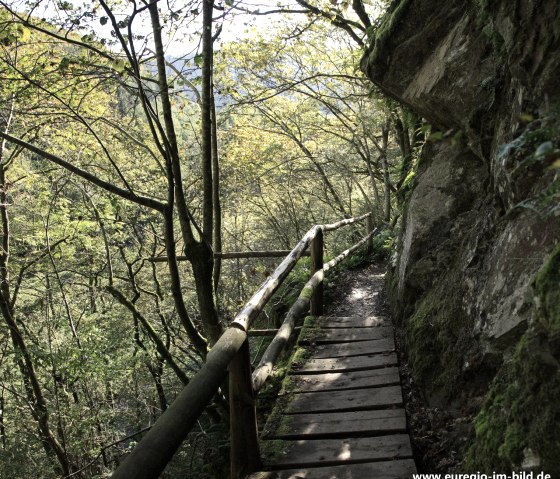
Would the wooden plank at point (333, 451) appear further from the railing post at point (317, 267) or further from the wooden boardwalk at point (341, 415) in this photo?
the railing post at point (317, 267)

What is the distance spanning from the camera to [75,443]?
9672mm

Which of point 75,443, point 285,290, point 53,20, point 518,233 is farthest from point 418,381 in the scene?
point 75,443

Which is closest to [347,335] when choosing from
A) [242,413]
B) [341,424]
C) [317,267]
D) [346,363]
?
[346,363]

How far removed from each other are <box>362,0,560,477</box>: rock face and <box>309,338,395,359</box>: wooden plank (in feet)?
1.48

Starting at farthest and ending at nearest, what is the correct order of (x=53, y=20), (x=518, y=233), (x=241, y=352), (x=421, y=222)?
1. (x=421, y=222)
2. (x=53, y=20)
3. (x=518, y=233)
4. (x=241, y=352)

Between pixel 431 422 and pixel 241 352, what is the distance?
1546mm

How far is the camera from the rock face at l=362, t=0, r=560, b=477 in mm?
1743

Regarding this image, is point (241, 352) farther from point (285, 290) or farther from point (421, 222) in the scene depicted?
point (285, 290)

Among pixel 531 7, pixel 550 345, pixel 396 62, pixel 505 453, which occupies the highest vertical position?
pixel 396 62

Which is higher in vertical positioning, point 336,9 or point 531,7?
point 336,9

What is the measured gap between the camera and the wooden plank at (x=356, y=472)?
260 cm

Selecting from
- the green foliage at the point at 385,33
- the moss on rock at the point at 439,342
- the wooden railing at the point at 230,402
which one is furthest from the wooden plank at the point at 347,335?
the green foliage at the point at 385,33

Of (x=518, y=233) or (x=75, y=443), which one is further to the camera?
(x=75, y=443)

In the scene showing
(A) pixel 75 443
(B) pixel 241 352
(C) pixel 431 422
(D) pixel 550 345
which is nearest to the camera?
(D) pixel 550 345
